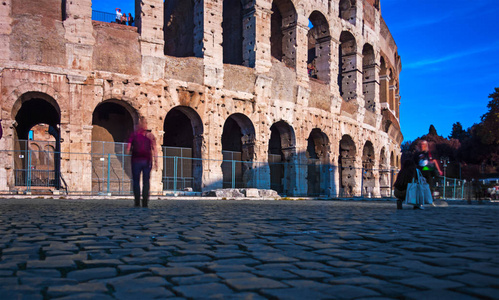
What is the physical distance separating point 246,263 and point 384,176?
29.9m

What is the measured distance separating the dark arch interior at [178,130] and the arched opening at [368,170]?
1202 centimetres

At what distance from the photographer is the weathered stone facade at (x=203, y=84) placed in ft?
51.2

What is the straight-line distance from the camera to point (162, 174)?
17.7 meters

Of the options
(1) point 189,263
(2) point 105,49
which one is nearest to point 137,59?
(2) point 105,49

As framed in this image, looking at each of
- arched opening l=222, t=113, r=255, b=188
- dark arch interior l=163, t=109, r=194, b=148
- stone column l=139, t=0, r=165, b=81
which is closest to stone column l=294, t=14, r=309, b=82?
arched opening l=222, t=113, r=255, b=188

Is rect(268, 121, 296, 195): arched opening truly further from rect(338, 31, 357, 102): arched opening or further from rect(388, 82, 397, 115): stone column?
rect(388, 82, 397, 115): stone column

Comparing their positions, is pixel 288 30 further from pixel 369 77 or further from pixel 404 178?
pixel 404 178

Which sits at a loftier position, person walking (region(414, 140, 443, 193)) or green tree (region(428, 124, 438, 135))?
green tree (region(428, 124, 438, 135))

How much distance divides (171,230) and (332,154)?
20.5 meters

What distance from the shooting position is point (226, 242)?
3711 mm

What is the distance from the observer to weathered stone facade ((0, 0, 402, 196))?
1562 cm

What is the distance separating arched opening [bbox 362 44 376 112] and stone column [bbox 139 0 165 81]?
16.4 meters

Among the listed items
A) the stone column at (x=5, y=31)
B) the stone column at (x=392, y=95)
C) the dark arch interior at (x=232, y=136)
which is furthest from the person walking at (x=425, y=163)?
the stone column at (x=392, y=95)

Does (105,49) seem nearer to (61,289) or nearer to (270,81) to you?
(270,81)
